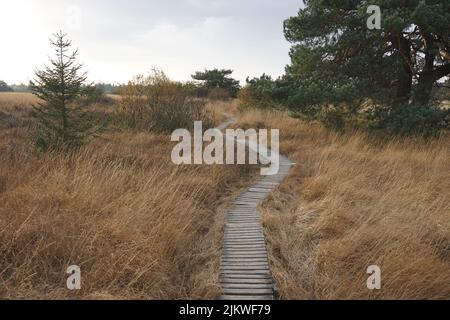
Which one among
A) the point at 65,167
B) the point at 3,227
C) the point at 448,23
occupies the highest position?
the point at 448,23

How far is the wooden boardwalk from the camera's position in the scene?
129 inches

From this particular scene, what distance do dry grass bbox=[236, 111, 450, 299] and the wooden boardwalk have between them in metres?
0.15

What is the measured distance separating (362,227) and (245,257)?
1578mm

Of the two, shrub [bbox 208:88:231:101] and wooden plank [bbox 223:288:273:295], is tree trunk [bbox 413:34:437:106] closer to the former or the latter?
wooden plank [bbox 223:288:273:295]

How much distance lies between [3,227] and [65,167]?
182cm

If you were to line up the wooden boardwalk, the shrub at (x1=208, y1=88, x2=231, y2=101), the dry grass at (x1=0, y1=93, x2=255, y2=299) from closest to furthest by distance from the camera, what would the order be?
1. the dry grass at (x1=0, y1=93, x2=255, y2=299)
2. the wooden boardwalk
3. the shrub at (x1=208, y1=88, x2=231, y2=101)

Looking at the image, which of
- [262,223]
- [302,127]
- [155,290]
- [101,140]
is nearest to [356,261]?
[262,223]

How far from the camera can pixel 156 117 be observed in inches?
524

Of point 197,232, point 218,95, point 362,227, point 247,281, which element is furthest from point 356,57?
point 218,95

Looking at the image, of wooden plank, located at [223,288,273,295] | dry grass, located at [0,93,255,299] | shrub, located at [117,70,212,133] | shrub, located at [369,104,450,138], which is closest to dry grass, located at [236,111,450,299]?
wooden plank, located at [223,288,273,295]

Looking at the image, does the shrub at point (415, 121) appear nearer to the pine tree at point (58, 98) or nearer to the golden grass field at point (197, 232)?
the golden grass field at point (197, 232)

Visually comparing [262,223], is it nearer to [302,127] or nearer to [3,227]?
[3,227]

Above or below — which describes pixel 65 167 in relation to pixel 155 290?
above

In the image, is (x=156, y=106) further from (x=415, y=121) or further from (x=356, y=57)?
(x=415, y=121)
